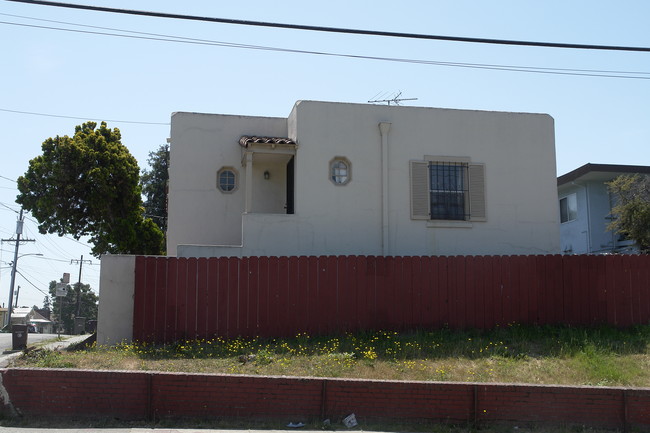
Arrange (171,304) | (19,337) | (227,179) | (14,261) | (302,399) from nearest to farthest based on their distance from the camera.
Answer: (302,399) < (171,304) < (227,179) < (19,337) < (14,261)

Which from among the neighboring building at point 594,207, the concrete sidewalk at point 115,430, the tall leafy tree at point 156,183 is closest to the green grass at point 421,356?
the concrete sidewalk at point 115,430

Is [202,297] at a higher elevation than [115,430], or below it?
higher

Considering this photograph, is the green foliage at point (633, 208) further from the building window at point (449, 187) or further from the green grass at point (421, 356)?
the green grass at point (421, 356)

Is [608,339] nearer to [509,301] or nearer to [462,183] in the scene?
[509,301]

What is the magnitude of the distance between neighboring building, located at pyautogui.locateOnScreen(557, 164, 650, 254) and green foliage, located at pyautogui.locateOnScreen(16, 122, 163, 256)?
15326mm

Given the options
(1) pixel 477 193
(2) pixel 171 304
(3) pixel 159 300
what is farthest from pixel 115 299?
(1) pixel 477 193

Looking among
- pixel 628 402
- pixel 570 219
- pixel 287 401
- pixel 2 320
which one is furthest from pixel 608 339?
pixel 2 320

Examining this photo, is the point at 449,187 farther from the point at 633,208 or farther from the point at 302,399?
the point at 302,399

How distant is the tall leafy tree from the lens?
35.2 m

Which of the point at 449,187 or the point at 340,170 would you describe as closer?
the point at 340,170

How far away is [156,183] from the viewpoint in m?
35.7

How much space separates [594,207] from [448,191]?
10.5 m

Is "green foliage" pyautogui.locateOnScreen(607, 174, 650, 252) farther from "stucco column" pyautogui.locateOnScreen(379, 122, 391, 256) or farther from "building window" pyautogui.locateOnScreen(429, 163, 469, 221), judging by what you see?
"stucco column" pyautogui.locateOnScreen(379, 122, 391, 256)

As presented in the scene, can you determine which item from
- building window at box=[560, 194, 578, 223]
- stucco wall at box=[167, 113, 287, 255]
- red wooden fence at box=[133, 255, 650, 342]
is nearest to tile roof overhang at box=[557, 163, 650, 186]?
building window at box=[560, 194, 578, 223]
